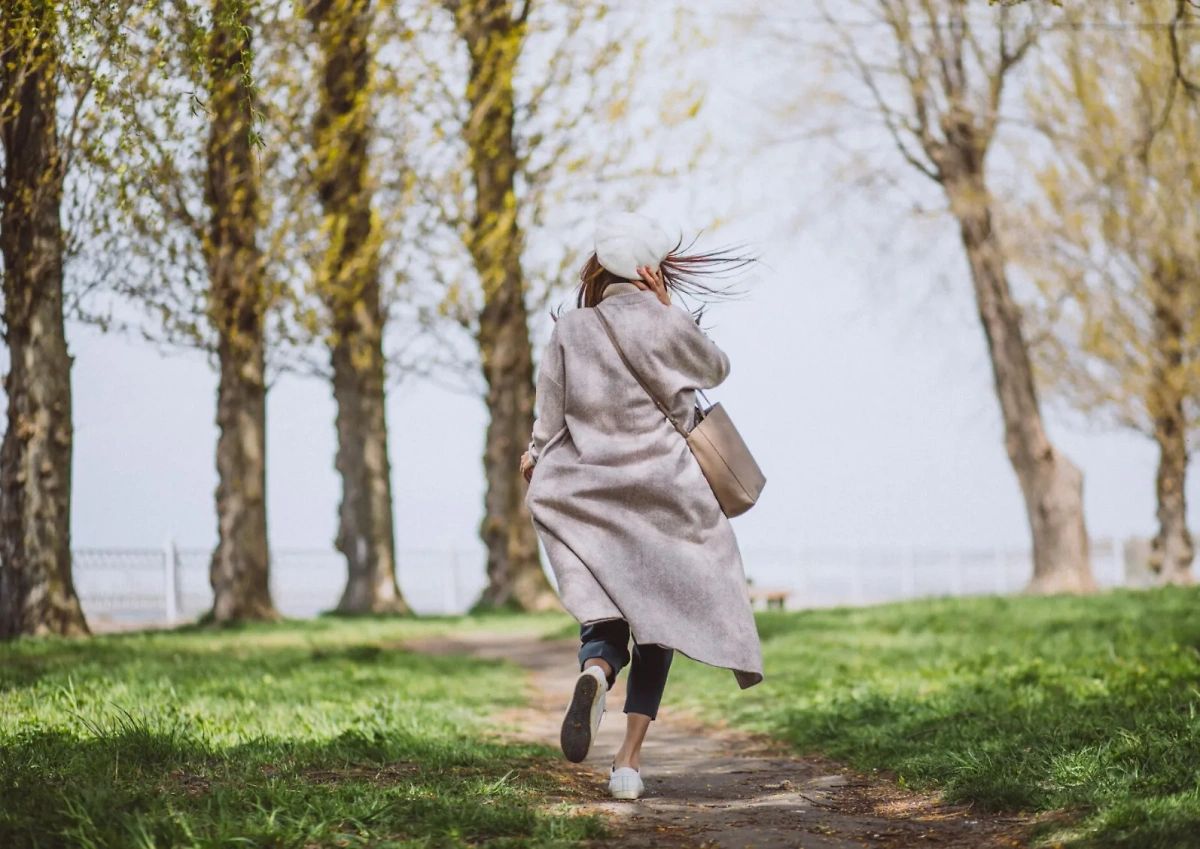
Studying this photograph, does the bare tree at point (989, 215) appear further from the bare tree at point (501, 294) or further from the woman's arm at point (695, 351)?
the woman's arm at point (695, 351)

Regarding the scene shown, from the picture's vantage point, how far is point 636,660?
13.6 ft

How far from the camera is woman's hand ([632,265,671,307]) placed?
13.8 feet

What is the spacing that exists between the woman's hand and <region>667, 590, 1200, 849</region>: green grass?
→ 198cm

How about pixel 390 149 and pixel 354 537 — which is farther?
pixel 354 537

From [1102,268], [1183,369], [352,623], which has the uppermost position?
[1102,268]

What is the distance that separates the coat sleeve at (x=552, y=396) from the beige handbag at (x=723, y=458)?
0.20 metres

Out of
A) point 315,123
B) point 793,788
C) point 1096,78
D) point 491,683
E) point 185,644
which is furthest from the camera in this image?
point 1096,78

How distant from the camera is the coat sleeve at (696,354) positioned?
4113 millimetres

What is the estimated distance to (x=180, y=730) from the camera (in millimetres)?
4855

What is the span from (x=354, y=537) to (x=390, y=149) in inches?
255

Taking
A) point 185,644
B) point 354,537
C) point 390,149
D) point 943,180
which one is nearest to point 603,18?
point 390,149

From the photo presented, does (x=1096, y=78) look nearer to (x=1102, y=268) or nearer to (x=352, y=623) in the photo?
(x=1102, y=268)

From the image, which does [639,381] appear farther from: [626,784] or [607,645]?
[626,784]

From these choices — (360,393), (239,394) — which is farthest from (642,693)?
(360,393)
